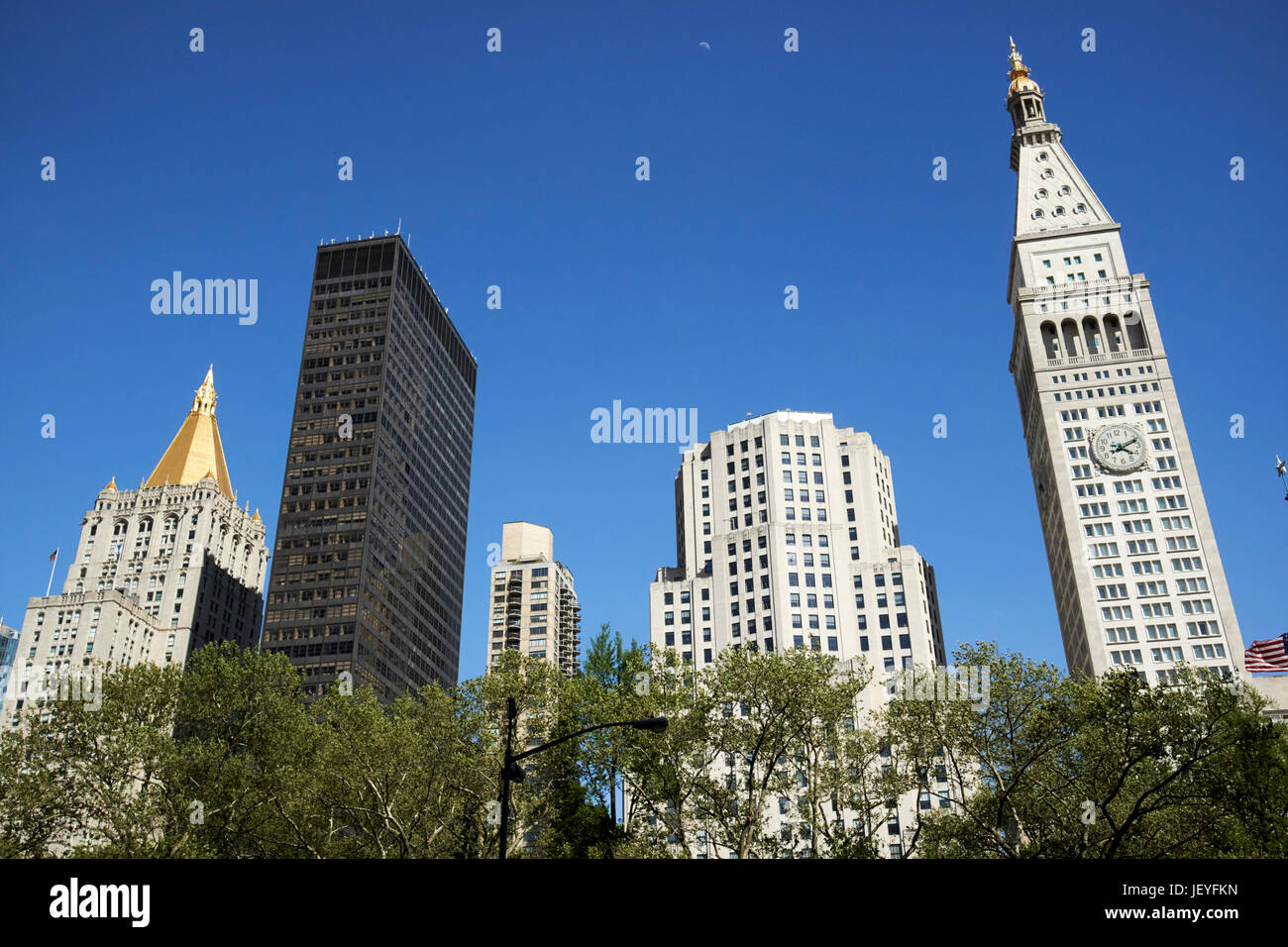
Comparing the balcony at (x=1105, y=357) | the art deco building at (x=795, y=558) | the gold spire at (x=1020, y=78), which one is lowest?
the art deco building at (x=795, y=558)

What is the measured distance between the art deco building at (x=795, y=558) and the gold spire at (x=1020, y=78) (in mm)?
65649

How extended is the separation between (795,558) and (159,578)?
372 ft

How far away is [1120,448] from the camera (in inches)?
4606

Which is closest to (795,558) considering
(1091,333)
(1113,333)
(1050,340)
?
(1050,340)

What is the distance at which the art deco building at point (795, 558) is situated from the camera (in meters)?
115

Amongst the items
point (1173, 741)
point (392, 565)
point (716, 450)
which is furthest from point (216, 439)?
point (1173, 741)

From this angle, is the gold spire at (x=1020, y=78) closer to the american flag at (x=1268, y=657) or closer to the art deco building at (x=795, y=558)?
the art deco building at (x=795, y=558)

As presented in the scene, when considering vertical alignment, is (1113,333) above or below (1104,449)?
above

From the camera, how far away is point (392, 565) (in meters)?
155

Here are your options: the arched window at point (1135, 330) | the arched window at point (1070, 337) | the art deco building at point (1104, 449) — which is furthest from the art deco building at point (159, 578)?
the arched window at point (1135, 330)

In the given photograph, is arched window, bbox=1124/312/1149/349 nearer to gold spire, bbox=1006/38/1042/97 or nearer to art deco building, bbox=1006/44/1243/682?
art deco building, bbox=1006/44/1243/682

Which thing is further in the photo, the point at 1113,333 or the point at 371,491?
the point at 371,491

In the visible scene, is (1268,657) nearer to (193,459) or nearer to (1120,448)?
(1120,448)

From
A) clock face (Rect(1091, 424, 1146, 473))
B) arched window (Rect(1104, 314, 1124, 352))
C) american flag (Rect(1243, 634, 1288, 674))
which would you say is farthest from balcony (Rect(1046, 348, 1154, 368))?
american flag (Rect(1243, 634, 1288, 674))
